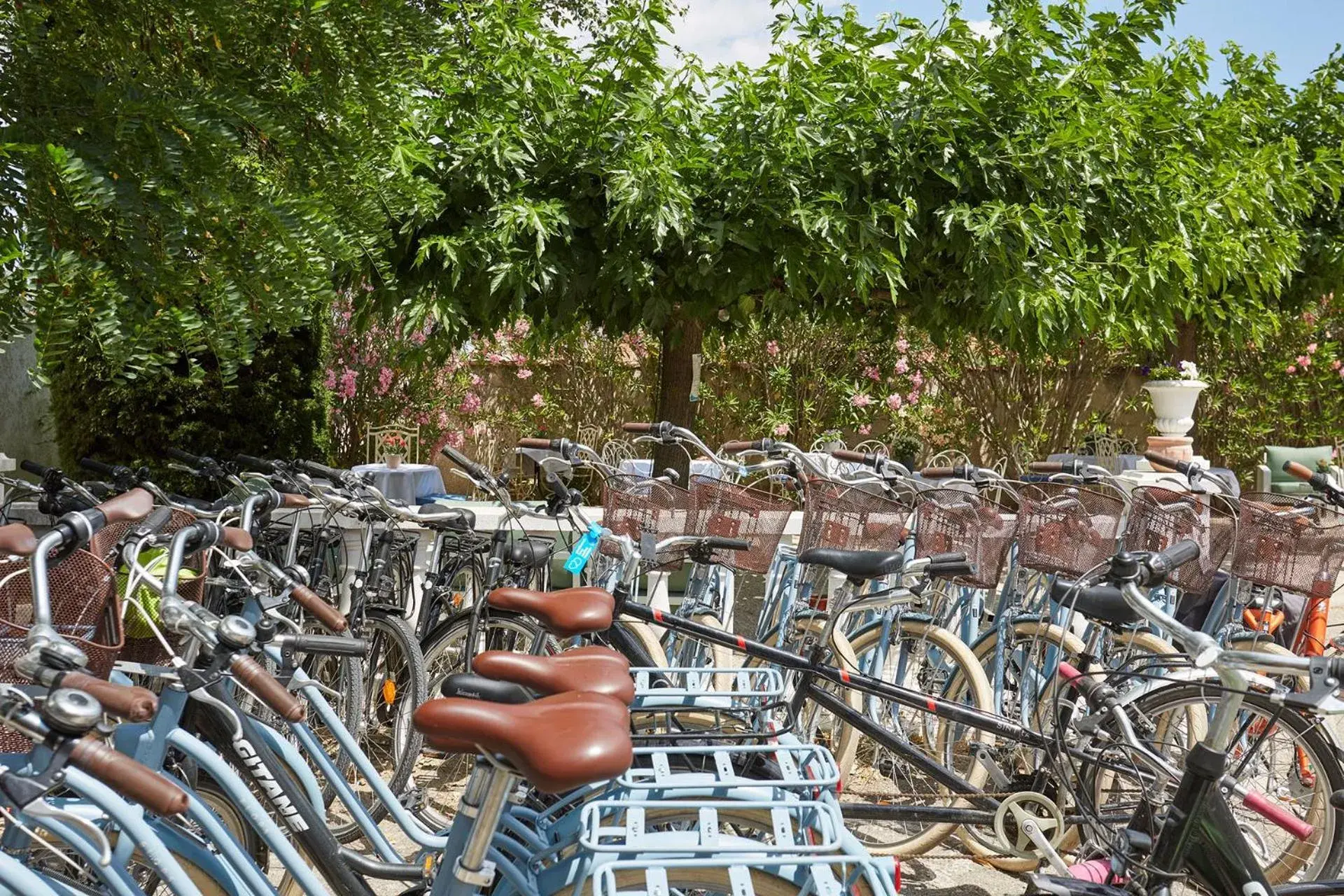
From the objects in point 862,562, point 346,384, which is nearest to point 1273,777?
point 862,562

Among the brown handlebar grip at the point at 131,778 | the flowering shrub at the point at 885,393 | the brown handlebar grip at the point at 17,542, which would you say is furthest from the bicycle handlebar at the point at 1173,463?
the flowering shrub at the point at 885,393

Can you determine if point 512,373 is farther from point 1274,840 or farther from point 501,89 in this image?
point 1274,840

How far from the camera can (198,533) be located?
7.32 ft

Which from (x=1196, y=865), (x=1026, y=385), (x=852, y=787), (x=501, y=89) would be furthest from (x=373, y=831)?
(x=1026, y=385)

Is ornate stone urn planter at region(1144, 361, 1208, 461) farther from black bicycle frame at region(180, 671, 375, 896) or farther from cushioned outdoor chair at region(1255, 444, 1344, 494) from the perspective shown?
black bicycle frame at region(180, 671, 375, 896)

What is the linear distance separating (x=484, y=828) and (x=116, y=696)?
512 mm

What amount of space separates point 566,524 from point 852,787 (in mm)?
2116

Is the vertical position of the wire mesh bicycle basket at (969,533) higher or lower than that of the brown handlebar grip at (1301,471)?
lower

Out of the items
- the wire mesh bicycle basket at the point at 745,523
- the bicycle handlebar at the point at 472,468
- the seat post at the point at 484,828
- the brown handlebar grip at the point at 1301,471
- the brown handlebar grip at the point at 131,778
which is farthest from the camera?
the wire mesh bicycle basket at the point at 745,523

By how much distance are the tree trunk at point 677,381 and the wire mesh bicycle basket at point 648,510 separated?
1806mm

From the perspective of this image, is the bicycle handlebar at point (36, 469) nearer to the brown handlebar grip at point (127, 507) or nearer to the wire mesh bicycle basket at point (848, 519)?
the brown handlebar grip at point (127, 507)

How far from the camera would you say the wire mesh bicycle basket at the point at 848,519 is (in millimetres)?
3982

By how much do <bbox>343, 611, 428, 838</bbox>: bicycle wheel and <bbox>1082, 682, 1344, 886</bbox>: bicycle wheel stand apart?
6.37 ft

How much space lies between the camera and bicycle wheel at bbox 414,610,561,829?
145 inches
